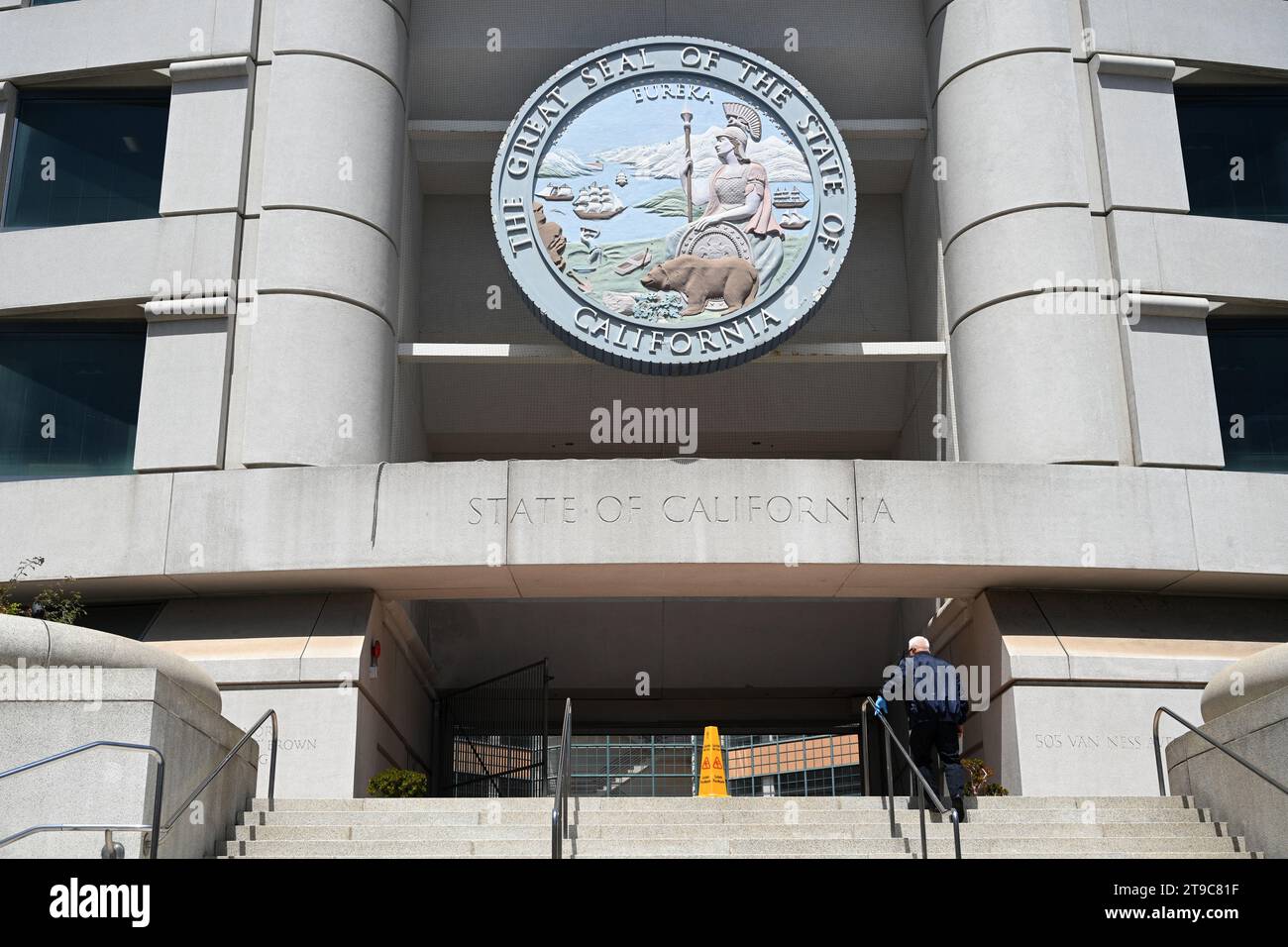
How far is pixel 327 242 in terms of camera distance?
19109 millimetres

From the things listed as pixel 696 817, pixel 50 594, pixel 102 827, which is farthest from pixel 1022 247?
pixel 102 827

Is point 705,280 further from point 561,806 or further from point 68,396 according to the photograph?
point 561,806

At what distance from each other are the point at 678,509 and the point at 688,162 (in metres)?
6.18

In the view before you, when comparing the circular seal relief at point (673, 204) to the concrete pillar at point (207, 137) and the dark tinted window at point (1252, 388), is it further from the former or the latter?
the dark tinted window at point (1252, 388)

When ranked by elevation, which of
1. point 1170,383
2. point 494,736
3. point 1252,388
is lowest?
point 494,736

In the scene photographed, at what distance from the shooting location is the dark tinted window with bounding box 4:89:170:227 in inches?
798

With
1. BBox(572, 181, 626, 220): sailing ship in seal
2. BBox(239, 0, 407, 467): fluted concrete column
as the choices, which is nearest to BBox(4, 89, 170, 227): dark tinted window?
BBox(239, 0, 407, 467): fluted concrete column

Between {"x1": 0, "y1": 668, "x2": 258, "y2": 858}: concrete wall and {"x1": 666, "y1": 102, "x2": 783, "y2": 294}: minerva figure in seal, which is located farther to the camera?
{"x1": 666, "y1": 102, "x2": 783, "y2": 294}: minerva figure in seal

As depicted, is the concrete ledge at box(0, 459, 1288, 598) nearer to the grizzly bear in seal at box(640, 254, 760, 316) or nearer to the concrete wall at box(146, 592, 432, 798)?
the concrete wall at box(146, 592, 432, 798)

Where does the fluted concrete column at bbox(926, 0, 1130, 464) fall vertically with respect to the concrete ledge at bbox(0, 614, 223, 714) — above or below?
above

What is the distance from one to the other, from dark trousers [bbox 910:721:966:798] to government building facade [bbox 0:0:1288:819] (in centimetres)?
381

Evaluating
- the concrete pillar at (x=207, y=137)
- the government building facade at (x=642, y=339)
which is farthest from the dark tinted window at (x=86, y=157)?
the concrete pillar at (x=207, y=137)

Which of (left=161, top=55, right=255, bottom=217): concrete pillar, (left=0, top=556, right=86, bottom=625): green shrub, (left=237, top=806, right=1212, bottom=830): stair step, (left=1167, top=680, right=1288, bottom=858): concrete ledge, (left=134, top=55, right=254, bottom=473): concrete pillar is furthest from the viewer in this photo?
(left=161, top=55, right=255, bottom=217): concrete pillar
